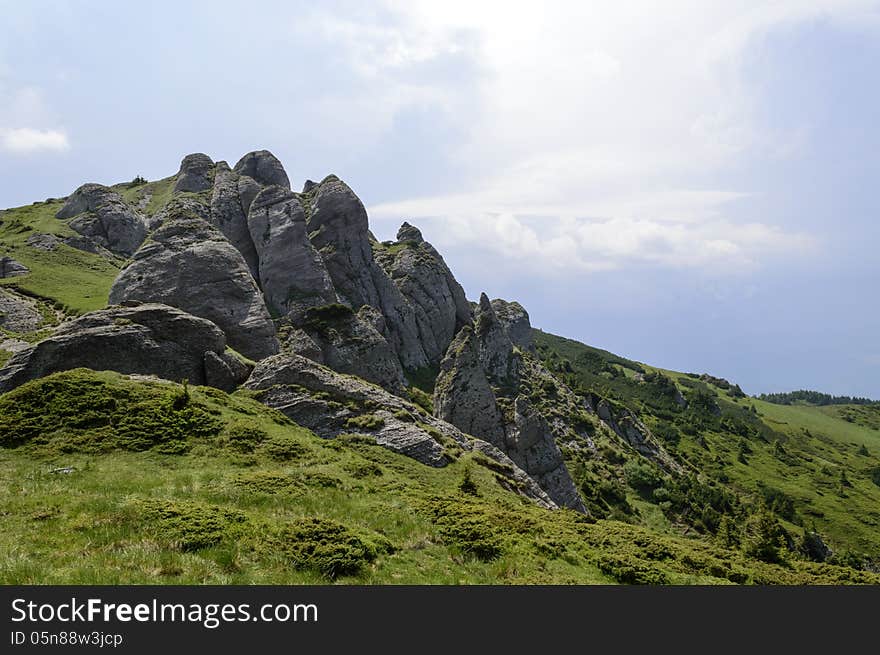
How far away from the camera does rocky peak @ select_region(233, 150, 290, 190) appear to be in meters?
122

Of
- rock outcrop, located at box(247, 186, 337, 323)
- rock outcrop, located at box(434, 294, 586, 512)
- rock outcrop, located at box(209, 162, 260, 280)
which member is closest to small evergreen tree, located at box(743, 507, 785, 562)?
rock outcrop, located at box(434, 294, 586, 512)

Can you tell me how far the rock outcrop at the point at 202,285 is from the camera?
212ft

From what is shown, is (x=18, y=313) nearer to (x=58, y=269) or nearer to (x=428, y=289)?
(x=58, y=269)

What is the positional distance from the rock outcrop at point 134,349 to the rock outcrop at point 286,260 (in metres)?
33.2

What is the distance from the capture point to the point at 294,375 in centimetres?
4697

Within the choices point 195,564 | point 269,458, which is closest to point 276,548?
point 195,564

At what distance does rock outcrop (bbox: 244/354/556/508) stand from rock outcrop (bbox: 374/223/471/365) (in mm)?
58646

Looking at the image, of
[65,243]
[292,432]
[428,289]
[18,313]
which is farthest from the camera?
[428,289]

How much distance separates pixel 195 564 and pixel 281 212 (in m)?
93.6

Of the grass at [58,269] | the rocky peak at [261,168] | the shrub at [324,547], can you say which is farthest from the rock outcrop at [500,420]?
the rocky peak at [261,168]

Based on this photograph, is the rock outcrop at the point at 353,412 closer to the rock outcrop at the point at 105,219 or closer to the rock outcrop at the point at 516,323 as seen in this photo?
the rock outcrop at the point at 105,219

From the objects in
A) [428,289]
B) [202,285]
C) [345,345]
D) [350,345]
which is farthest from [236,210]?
[350,345]

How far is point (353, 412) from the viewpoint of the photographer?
4500 cm

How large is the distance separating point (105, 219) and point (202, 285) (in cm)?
7140
